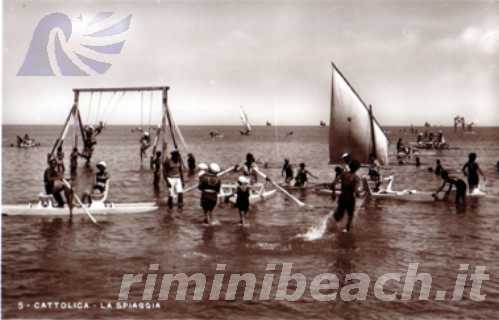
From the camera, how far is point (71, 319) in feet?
30.4

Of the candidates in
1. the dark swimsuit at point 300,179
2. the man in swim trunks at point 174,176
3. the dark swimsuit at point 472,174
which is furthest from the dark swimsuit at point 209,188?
the dark swimsuit at point 472,174

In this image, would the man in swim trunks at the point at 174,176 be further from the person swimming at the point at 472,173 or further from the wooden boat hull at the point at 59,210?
the person swimming at the point at 472,173

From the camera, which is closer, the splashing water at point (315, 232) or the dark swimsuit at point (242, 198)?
the splashing water at point (315, 232)

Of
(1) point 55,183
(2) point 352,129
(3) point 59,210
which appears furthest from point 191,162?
(1) point 55,183

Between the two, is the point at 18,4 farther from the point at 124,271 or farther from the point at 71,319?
the point at 71,319

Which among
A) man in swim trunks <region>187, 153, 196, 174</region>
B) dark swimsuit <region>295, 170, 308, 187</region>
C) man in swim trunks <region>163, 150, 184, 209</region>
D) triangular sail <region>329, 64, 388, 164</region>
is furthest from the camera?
man in swim trunks <region>187, 153, 196, 174</region>

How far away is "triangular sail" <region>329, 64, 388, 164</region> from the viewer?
917 inches

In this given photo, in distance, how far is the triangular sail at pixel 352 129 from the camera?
23297mm

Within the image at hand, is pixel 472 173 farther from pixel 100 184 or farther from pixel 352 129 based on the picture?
pixel 100 184

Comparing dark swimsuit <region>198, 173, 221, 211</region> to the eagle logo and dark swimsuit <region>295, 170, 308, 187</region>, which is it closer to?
the eagle logo

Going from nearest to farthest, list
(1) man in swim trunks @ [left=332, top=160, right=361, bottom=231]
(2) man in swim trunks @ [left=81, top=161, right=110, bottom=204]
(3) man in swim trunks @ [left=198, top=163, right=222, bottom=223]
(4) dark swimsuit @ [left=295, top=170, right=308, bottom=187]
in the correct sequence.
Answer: (1) man in swim trunks @ [left=332, top=160, right=361, bottom=231]
(3) man in swim trunks @ [left=198, top=163, right=222, bottom=223]
(2) man in swim trunks @ [left=81, top=161, right=110, bottom=204]
(4) dark swimsuit @ [left=295, top=170, right=308, bottom=187]

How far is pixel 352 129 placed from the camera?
77.8 feet

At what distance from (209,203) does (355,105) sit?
10.6 meters

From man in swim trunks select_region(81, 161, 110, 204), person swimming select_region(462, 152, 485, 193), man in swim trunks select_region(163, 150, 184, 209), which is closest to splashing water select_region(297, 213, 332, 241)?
man in swim trunks select_region(163, 150, 184, 209)
